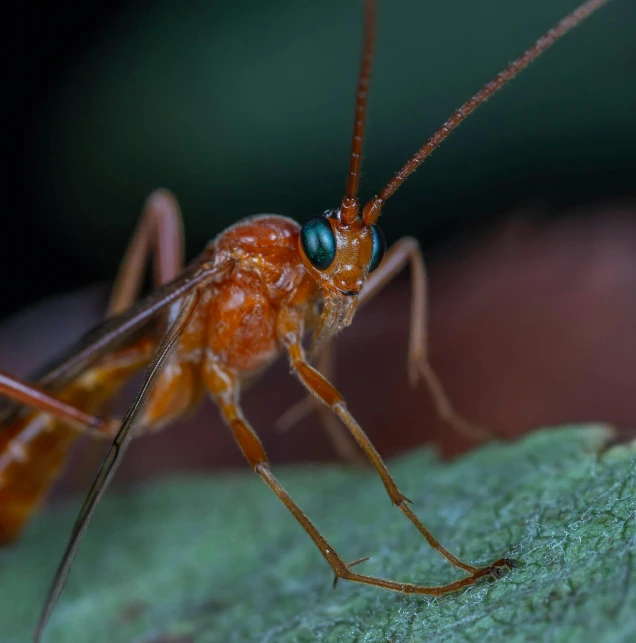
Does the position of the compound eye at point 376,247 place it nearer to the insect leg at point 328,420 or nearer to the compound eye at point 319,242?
the compound eye at point 319,242

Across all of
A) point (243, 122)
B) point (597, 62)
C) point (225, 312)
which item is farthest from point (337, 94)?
point (225, 312)

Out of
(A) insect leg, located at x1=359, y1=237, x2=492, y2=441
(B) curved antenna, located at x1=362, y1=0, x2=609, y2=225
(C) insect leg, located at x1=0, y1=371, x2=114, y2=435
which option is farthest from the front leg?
(C) insect leg, located at x1=0, y1=371, x2=114, y2=435

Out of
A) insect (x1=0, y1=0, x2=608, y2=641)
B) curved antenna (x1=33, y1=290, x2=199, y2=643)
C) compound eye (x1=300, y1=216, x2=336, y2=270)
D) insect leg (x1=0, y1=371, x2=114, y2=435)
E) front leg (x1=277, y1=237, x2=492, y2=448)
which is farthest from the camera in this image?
front leg (x1=277, y1=237, x2=492, y2=448)

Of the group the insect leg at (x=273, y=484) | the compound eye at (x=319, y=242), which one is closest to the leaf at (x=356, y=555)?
the insect leg at (x=273, y=484)

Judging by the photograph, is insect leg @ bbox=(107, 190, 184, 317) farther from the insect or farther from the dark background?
the dark background

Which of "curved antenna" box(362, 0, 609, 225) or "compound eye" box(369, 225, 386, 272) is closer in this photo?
"curved antenna" box(362, 0, 609, 225)

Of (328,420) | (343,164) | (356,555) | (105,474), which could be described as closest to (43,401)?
(105,474)

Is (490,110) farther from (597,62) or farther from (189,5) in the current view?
(189,5)
